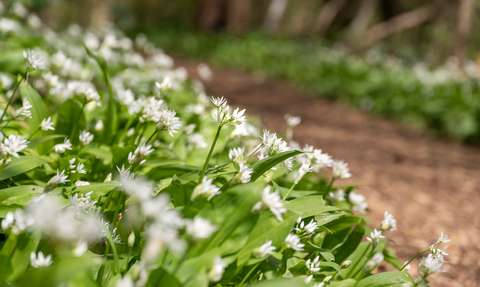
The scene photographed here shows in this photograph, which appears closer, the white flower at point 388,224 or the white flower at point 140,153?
the white flower at point 140,153

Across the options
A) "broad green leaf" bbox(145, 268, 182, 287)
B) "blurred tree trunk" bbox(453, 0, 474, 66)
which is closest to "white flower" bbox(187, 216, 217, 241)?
"broad green leaf" bbox(145, 268, 182, 287)

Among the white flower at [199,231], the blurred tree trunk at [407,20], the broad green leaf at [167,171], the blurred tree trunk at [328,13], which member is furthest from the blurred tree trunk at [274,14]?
the white flower at [199,231]

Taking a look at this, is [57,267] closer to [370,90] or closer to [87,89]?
[87,89]

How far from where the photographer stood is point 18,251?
42.4 inches

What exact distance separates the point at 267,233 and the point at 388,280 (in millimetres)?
545

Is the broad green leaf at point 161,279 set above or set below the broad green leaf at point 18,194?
below

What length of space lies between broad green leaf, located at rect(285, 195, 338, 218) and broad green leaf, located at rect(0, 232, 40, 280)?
0.83 m

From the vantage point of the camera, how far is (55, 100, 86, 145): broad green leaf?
2013mm

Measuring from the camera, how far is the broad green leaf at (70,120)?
2013 millimetres

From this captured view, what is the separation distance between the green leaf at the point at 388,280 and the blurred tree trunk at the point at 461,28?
10.3 m

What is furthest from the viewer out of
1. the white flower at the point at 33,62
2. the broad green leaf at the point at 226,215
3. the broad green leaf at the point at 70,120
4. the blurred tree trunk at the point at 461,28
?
the blurred tree trunk at the point at 461,28

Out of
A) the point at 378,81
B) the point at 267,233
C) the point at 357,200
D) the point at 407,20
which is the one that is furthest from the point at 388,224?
the point at 407,20

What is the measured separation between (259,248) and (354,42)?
1370cm

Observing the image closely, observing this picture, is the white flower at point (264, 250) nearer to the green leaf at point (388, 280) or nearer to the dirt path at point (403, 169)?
the green leaf at point (388, 280)
